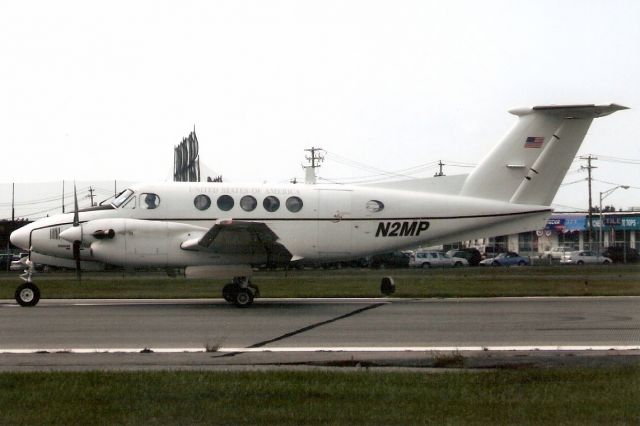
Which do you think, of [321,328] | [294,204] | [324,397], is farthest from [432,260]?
[324,397]

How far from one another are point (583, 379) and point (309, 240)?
43.8ft

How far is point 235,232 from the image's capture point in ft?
69.8

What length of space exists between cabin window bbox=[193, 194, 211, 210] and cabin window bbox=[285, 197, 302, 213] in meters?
2.04

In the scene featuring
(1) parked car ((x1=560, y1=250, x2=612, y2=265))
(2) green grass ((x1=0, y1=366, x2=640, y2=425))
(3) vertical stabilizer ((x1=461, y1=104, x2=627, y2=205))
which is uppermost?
(3) vertical stabilizer ((x1=461, y1=104, x2=627, y2=205))

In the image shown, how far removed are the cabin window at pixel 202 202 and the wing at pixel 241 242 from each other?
37.7 inches

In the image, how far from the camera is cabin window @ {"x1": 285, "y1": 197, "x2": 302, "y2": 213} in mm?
23031

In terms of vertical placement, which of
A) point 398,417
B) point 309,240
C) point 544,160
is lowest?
point 398,417

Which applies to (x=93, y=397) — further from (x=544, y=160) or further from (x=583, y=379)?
(x=544, y=160)

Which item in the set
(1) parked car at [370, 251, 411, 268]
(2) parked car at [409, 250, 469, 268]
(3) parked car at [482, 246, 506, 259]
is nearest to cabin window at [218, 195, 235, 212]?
(1) parked car at [370, 251, 411, 268]

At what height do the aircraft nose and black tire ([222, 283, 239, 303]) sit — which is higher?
the aircraft nose

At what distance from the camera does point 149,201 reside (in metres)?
22.5

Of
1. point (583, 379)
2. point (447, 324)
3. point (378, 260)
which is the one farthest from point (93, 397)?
point (378, 260)

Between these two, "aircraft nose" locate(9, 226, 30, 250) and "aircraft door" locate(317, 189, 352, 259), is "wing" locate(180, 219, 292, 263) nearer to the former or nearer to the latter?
"aircraft door" locate(317, 189, 352, 259)

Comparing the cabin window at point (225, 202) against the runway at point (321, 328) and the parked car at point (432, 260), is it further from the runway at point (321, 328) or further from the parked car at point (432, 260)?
the parked car at point (432, 260)
